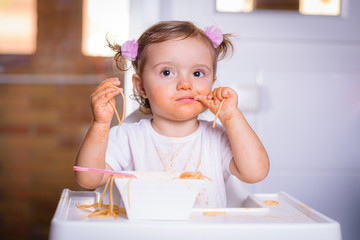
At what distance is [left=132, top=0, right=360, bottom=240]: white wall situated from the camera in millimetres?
1479

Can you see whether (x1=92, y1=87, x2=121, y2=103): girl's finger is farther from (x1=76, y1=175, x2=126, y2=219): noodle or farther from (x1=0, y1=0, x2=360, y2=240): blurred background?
(x1=0, y1=0, x2=360, y2=240): blurred background

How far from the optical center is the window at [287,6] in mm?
1509

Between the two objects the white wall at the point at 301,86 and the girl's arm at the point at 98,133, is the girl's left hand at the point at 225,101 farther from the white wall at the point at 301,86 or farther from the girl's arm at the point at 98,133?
the white wall at the point at 301,86

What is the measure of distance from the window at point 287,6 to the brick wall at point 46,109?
201cm

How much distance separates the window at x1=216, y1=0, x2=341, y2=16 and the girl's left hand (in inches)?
25.1

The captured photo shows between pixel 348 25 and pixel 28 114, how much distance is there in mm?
2613

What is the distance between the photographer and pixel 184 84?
97cm

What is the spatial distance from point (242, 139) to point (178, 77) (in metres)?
0.20

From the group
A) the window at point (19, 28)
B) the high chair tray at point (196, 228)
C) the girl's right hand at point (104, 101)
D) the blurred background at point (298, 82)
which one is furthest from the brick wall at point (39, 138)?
the high chair tray at point (196, 228)

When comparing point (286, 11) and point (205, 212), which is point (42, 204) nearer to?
point (286, 11)

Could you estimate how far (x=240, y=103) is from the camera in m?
1.45

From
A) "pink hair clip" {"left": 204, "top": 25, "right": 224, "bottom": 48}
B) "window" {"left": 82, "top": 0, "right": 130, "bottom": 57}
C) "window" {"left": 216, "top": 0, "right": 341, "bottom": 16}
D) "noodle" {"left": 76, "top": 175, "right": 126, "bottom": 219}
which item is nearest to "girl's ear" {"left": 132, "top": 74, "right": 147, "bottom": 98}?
"pink hair clip" {"left": 204, "top": 25, "right": 224, "bottom": 48}

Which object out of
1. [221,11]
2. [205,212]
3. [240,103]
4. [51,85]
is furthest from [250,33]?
[51,85]

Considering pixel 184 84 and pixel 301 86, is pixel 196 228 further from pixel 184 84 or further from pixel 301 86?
pixel 301 86
